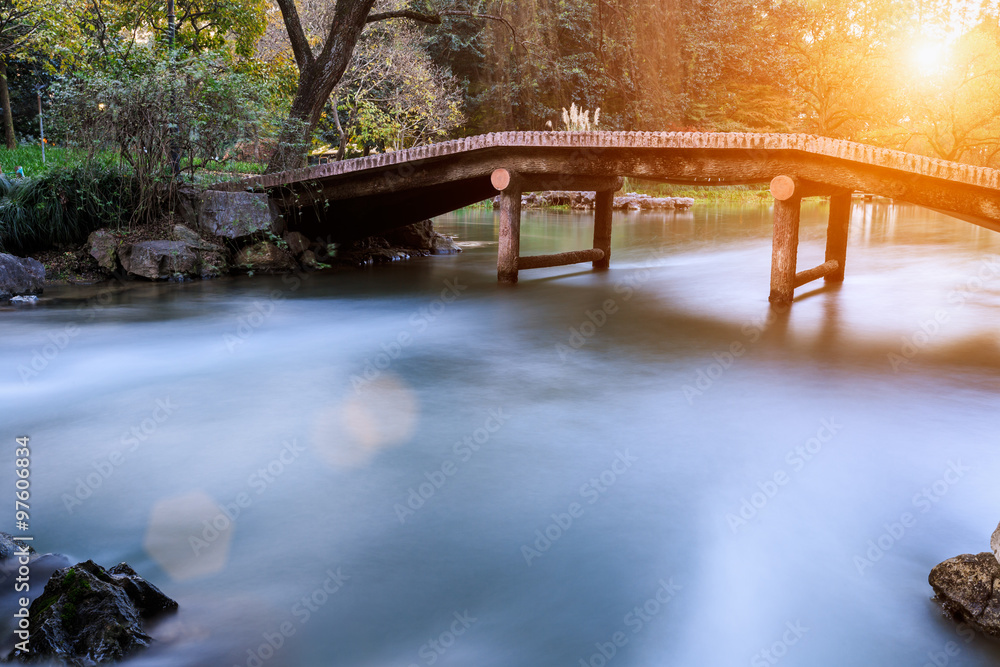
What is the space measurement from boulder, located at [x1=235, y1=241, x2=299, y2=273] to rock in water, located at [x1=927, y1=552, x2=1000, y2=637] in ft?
34.9

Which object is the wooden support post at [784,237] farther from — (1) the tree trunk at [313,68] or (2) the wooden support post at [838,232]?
(1) the tree trunk at [313,68]

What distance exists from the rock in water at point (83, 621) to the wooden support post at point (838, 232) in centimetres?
1047

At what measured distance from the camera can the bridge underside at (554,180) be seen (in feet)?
26.0

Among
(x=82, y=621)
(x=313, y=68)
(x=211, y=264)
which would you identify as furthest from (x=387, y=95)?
(x=82, y=621)

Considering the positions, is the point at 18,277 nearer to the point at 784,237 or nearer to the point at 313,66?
the point at 313,66

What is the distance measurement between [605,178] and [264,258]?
17.5ft

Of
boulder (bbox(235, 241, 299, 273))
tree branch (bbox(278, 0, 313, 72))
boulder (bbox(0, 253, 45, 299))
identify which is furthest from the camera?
tree branch (bbox(278, 0, 313, 72))

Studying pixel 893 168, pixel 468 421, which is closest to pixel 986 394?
pixel 893 168

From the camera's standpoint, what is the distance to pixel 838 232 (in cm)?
1196

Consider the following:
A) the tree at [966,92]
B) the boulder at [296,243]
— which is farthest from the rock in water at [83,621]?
the tree at [966,92]

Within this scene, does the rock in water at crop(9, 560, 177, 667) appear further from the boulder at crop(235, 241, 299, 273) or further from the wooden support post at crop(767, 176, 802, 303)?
the boulder at crop(235, 241, 299, 273)

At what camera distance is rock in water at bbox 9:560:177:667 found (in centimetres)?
275

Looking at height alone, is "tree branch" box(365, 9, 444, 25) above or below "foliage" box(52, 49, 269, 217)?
above

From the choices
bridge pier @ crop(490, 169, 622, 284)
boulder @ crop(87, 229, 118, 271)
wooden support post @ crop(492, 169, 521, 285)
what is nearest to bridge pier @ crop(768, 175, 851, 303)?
bridge pier @ crop(490, 169, 622, 284)
